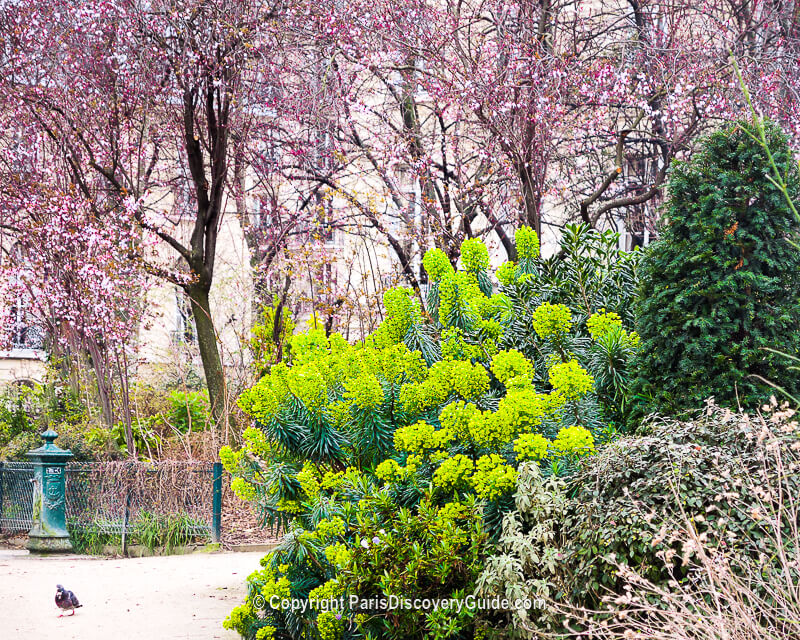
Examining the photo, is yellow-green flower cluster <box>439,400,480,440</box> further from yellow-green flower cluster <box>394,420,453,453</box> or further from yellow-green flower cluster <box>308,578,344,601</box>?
yellow-green flower cluster <box>308,578,344,601</box>

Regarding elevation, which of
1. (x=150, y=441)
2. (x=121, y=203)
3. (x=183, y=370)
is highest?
(x=121, y=203)

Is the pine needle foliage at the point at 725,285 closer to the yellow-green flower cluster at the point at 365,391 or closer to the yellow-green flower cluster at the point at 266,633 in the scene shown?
the yellow-green flower cluster at the point at 365,391

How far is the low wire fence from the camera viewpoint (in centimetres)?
962

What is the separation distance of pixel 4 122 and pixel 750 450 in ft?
37.6

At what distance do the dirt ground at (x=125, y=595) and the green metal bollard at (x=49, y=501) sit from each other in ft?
0.70

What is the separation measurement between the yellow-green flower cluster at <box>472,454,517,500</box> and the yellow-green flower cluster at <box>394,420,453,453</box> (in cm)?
25

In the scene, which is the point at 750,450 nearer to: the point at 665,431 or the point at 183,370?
the point at 665,431

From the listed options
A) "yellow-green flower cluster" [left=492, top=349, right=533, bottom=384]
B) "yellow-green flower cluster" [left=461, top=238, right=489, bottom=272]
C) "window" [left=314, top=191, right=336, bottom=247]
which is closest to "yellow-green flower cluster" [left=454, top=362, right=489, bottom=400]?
"yellow-green flower cluster" [left=492, top=349, right=533, bottom=384]

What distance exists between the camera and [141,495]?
963 cm

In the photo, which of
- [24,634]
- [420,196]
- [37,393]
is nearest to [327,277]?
[420,196]

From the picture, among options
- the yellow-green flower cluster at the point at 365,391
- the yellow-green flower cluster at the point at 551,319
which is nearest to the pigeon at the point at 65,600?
the yellow-green flower cluster at the point at 365,391

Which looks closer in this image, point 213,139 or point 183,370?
point 213,139

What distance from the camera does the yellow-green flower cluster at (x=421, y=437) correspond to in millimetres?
4488

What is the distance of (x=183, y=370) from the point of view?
13703 millimetres
